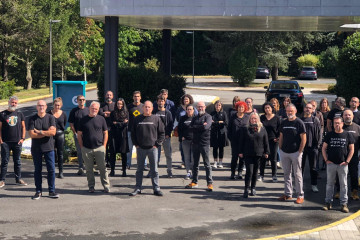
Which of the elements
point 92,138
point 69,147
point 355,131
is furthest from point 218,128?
point 355,131

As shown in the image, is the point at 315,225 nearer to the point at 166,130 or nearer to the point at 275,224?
the point at 275,224

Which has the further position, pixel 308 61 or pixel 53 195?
pixel 308 61

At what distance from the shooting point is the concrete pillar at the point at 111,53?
63.2ft

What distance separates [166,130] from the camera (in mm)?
13453

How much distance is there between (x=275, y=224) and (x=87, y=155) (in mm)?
4134

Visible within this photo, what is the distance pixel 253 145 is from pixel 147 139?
2089 millimetres

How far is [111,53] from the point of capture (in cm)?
1945

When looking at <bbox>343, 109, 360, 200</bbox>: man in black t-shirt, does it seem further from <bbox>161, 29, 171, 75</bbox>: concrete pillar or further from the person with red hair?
<bbox>161, 29, 171, 75</bbox>: concrete pillar

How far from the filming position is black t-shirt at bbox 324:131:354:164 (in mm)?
10859

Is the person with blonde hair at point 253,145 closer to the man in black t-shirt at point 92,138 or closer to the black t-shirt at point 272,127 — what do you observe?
the black t-shirt at point 272,127

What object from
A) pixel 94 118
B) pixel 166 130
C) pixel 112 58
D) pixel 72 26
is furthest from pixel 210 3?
pixel 72 26

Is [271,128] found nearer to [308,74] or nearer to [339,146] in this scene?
[339,146]

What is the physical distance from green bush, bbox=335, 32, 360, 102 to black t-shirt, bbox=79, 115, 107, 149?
40.2ft

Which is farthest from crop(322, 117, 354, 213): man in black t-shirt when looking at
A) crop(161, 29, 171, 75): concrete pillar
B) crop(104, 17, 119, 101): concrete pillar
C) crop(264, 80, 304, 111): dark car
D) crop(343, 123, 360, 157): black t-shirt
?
crop(161, 29, 171, 75): concrete pillar
